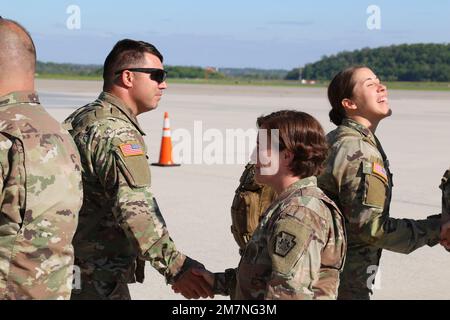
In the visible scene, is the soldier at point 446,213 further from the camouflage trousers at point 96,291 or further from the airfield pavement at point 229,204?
the airfield pavement at point 229,204

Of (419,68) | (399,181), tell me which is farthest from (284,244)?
(419,68)

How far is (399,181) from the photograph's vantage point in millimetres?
12055

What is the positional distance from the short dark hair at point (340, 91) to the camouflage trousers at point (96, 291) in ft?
4.63

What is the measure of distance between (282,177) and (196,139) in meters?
15.1

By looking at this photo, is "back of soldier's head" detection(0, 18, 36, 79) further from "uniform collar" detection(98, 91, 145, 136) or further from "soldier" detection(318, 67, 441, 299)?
"soldier" detection(318, 67, 441, 299)

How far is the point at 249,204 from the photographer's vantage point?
355 cm

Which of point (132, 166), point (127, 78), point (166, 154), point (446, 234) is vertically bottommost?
point (166, 154)

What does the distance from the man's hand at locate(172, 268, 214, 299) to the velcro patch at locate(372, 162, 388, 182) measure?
2.99 feet

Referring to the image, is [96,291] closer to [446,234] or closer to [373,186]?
[373,186]

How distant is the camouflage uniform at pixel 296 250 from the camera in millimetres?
2664

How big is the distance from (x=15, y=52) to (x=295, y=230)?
3.64 feet

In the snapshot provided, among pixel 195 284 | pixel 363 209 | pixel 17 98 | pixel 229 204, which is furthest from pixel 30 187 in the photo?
pixel 229 204
